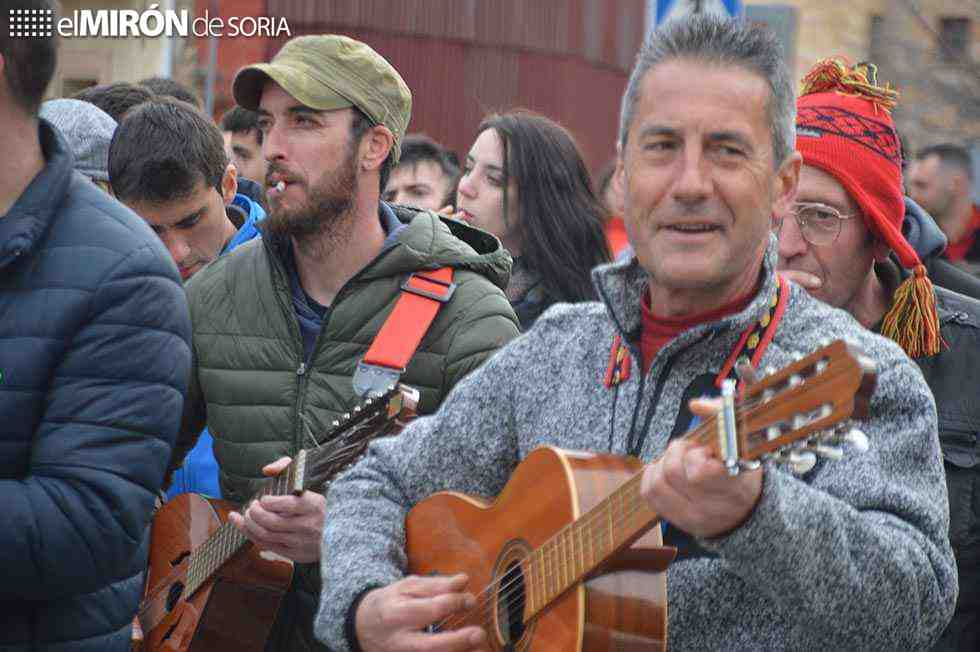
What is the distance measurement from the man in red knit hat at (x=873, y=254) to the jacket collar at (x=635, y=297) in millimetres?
1146

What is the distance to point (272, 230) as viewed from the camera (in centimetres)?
467

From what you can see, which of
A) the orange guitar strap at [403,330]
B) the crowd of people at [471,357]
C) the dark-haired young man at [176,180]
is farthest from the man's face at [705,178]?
the dark-haired young man at [176,180]

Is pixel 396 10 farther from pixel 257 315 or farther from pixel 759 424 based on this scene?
pixel 759 424

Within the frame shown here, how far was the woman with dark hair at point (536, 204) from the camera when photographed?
6375 mm

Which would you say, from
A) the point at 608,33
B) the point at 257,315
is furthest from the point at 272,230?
the point at 608,33

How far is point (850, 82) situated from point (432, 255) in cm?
127

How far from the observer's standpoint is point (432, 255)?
176 inches

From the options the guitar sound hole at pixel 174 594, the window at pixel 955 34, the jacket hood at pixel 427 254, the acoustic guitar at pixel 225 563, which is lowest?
the window at pixel 955 34

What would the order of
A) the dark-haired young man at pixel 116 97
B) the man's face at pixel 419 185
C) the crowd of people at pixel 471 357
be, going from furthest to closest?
the man's face at pixel 419 185, the dark-haired young man at pixel 116 97, the crowd of people at pixel 471 357

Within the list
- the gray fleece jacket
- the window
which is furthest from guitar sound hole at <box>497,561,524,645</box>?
the window

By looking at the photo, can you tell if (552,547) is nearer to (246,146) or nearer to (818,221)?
(818,221)

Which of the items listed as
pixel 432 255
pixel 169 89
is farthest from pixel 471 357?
pixel 169 89

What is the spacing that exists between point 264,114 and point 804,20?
17.6m

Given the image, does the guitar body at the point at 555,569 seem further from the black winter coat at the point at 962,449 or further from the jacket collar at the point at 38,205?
the black winter coat at the point at 962,449
